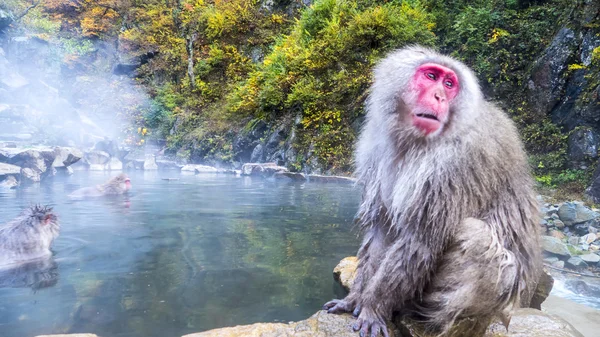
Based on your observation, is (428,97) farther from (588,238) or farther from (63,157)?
(63,157)

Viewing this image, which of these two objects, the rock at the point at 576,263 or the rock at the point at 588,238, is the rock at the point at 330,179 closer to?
the rock at the point at 588,238

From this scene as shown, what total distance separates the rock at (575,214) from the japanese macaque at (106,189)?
261 inches

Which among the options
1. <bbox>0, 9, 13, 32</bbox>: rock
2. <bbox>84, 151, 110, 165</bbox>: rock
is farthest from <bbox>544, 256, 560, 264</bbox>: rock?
<bbox>0, 9, 13, 32</bbox>: rock

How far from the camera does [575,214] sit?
5.05m

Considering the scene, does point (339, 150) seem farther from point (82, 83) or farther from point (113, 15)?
point (113, 15)

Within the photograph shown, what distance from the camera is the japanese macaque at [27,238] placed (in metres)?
3.10

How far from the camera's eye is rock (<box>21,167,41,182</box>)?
7984mm

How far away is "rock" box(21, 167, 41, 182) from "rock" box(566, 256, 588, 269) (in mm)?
9232

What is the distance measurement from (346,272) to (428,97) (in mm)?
1380

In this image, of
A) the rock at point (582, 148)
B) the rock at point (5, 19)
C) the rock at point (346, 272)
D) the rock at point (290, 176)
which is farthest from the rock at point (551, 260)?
the rock at point (5, 19)

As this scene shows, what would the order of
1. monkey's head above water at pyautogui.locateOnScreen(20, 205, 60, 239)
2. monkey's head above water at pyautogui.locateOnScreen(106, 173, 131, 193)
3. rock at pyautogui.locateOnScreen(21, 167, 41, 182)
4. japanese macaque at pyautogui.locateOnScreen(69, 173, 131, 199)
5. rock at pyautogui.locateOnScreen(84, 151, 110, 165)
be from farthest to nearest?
rock at pyautogui.locateOnScreen(84, 151, 110, 165) < rock at pyautogui.locateOnScreen(21, 167, 41, 182) < monkey's head above water at pyautogui.locateOnScreen(106, 173, 131, 193) < japanese macaque at pyautogui.locateOnScreen(69, 173, 131, 199) < monkey's head above water at pyautogui.locateOnScreen(20, 205, 60, 239)

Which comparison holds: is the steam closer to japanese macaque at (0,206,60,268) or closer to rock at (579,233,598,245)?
japanese macaque at (0,206,60,268)

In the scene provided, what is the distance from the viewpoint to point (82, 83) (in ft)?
68.2

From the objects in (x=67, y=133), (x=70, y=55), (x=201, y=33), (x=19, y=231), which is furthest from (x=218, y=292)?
(x=70, y=55)
